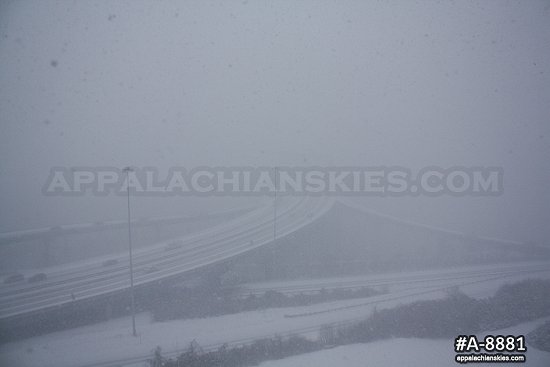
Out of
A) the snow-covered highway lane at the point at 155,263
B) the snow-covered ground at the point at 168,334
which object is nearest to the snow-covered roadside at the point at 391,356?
the snow-covered ground at the point at 168,334

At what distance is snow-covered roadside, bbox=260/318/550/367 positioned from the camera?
11969 millimetres

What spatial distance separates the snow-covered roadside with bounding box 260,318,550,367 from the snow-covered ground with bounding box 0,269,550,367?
338mm

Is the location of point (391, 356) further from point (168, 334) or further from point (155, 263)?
point (155, 263)

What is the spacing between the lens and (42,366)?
38.3ft

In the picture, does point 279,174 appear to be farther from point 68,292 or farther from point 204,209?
point 68,292

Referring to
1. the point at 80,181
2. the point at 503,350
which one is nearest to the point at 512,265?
the point at 503,350

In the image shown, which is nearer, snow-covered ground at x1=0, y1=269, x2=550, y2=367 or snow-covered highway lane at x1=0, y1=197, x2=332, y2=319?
snow-covered ground at x1=0, y1=269, x2=550, y2=367

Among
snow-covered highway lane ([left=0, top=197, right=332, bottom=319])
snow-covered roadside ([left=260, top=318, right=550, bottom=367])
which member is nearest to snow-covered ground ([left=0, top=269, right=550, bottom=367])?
snow-covered roadside ([left=260, top=318, right=550, bottom=367])

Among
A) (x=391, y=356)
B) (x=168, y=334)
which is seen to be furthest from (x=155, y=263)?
(x=391, y=356)

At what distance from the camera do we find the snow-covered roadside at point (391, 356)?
12.0 meters

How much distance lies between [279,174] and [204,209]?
908cm

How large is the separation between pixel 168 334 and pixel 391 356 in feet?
30.0

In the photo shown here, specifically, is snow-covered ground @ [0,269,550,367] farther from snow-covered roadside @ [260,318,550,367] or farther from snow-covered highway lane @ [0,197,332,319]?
snow-covered highway lane @ [0,197,332,319]

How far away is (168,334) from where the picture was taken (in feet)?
45.2
